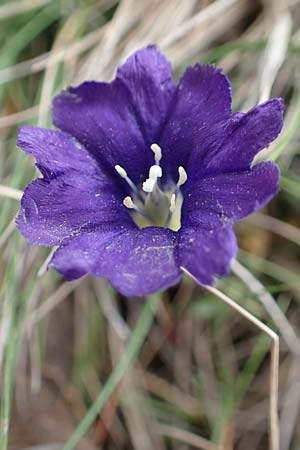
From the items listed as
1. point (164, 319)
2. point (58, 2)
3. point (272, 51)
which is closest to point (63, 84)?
point (58, 2)

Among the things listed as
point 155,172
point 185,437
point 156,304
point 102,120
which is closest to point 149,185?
point 155,172

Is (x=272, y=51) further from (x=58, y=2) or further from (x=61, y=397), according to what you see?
(x=61, y=397)

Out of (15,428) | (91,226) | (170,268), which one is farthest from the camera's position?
(15,428)

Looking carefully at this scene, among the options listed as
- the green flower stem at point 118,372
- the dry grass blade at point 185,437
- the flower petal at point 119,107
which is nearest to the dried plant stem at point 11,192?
the flower petal at point 119,107

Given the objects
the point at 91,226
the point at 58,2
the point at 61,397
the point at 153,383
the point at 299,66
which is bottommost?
the point at 153,383

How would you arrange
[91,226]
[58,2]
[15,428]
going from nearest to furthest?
[91,226] < [15,428] < [58,2]

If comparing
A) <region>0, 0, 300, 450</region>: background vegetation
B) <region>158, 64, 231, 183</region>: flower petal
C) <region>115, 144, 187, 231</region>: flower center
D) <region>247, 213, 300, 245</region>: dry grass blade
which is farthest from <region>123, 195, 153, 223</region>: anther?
<region>247, 213, 300, 245</region>: dry grass blade

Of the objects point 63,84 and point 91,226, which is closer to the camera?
point 91,226

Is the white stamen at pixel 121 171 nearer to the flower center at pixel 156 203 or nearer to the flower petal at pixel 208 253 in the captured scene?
the flower center at pixel 156 203
